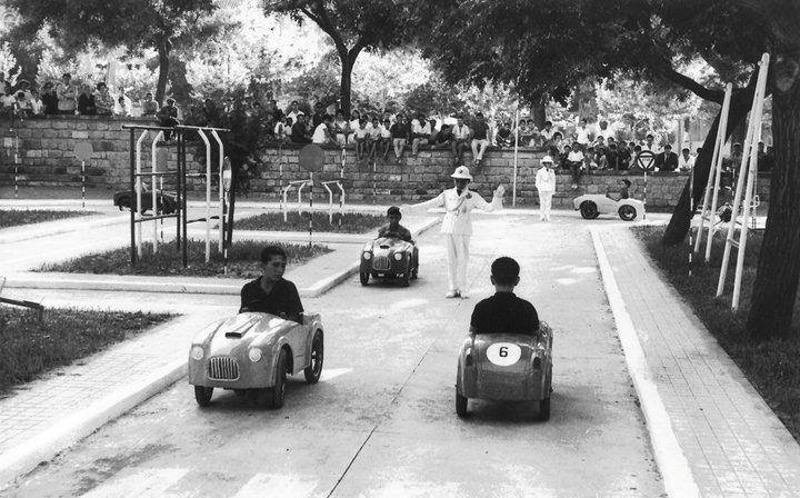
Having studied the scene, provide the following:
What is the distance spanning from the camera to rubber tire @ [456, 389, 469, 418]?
780cm

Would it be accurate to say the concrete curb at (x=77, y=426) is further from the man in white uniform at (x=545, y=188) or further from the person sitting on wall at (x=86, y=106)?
the person sitting on wall at (x=86, y=106)

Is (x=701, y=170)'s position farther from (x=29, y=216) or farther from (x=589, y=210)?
(x=29, y=216)

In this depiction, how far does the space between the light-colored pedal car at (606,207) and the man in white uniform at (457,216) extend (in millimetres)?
15949

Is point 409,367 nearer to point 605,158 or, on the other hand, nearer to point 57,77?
point 605,158

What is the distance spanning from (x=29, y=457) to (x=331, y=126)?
97.4 feet

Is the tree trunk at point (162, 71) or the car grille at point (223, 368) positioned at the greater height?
the tree trunk at point (162, 71)

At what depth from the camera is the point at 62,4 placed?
3609 cm

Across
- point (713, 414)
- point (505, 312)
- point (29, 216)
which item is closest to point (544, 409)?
point (505, 312)

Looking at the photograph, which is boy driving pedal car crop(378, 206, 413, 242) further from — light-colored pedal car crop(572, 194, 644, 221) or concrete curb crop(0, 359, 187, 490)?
light-colored pedal car crop(572, 194, 644, 221)

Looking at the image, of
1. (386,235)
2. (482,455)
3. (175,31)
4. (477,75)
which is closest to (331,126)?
(175,31)

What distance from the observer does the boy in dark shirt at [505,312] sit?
310 inches

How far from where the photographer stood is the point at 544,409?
7.82 m

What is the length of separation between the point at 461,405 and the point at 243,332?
1.71m

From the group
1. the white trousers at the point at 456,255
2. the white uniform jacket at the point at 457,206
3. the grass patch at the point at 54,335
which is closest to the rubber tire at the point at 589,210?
the white trousers at the point at 456,255
